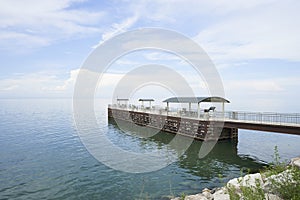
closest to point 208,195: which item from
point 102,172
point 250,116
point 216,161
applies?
point 102,172

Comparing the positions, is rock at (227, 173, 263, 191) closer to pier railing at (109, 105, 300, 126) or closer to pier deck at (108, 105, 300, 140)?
pier deck at (108, 105, 300, 140)

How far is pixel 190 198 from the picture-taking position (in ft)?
37.2

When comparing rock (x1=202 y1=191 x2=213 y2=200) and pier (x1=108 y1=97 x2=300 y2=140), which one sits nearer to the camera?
rock (x1=202 y1=191 x2=213 y2=200)

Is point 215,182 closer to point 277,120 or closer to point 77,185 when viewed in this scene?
point 77,185

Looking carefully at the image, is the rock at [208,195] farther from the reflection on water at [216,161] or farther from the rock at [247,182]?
the reflection on water at [216,161]

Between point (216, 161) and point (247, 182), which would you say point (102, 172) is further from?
point (247, 182)

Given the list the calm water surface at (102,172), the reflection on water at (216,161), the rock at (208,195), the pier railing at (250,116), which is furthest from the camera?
the pier railing at (250,116)

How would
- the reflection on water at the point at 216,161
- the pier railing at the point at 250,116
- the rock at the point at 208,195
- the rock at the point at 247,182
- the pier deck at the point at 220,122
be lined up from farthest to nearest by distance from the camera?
the pier deck at the point at 220,122
the pier railing at the point at 250,116
the reflection on water at the point at 216,161
the rock at the point at 208,195
the rock at the point at 247,182

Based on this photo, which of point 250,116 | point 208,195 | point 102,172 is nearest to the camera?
point 208,195

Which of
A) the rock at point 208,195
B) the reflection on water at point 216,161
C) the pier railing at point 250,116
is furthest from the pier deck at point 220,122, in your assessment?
the rock at point 208,195

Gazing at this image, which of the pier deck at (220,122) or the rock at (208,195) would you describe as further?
the pier deck at (220,122)

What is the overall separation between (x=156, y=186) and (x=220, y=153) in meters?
11.0

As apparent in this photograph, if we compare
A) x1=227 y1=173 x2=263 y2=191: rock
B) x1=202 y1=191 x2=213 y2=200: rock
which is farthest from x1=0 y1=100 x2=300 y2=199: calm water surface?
x1=227 y1=173 x2=263 y2=191: rock

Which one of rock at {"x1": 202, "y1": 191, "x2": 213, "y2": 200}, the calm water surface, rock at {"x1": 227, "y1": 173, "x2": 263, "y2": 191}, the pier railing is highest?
the pier railing
